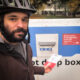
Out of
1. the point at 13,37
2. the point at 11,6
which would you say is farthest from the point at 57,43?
the point at 11,6

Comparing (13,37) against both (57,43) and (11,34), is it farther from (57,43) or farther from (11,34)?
(57,43)

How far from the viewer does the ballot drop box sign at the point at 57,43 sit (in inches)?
59.3

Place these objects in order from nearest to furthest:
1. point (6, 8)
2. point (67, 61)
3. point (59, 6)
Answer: point (6, 8)
point (59, 6)
point (67, 61)

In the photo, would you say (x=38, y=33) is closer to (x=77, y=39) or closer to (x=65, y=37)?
(x=65, y=37)

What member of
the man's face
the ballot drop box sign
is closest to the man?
the man's face

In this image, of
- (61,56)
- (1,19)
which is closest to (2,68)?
(1,19)

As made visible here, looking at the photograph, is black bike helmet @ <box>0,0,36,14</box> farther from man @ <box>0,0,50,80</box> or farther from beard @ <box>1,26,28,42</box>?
beard @ <box>1,26,28,42</box>

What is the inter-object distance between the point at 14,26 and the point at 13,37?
8 centimetres

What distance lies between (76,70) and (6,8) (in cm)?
95

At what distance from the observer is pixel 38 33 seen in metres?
1.52

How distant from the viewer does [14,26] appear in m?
1.14

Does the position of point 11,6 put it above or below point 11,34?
above

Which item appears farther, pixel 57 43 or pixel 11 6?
pixel 57 43

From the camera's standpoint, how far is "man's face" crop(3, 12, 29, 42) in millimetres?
1130
